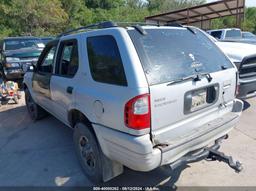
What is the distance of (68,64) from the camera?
11.5ft

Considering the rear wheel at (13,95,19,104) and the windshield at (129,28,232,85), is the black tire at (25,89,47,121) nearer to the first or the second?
the rear wheel at (13,95,19,104)

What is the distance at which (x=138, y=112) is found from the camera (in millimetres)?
2314

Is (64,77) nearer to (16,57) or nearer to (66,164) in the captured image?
(66,164)

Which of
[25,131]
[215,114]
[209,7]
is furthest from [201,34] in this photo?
[209,7]

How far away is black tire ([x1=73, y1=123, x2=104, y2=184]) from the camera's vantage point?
2.91 meters

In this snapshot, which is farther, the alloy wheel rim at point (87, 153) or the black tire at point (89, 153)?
the alloy wheel rim at point (87, 153)

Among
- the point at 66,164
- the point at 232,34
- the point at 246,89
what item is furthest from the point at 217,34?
the point at 66,164

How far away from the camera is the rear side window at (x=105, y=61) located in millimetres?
2475

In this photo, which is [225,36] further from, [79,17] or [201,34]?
[79,17]

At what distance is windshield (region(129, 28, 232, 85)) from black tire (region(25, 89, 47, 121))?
3.52m

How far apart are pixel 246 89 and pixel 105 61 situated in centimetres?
329

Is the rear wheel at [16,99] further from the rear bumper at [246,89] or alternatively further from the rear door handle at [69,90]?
the rear bumper at [246,89]

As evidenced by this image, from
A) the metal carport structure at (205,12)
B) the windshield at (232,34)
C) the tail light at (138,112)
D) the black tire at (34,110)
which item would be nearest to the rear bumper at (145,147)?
the tail light at (138,112)

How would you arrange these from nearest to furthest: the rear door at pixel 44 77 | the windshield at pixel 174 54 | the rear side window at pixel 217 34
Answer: the windshield at pixel 174 54
the rear door at pixel 44 77
the rear side window at pixel 217 34
